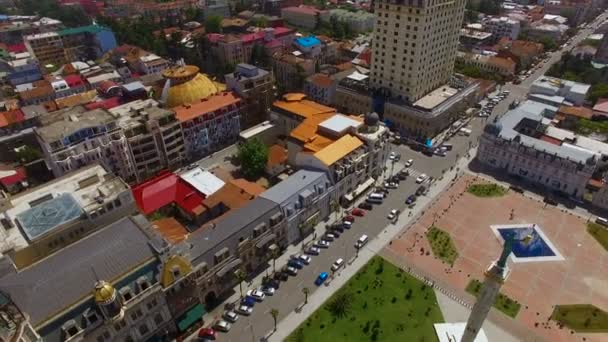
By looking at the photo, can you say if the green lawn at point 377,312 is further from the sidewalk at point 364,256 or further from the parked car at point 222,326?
the parked car at point 222,326

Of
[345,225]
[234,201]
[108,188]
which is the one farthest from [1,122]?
[345,225]

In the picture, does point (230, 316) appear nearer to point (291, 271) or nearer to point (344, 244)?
point (291, 271)

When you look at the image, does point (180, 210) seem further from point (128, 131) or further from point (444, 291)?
point (444, 291)

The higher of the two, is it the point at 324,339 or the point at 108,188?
the point at 108,188

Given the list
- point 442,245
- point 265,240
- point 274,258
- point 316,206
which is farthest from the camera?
point 316,206

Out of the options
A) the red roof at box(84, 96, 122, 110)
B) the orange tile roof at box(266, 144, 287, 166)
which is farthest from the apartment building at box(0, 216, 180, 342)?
the red roof at box(84, 96, 122, 110)

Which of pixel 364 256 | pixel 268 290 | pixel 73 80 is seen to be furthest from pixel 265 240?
pixel 73 80
